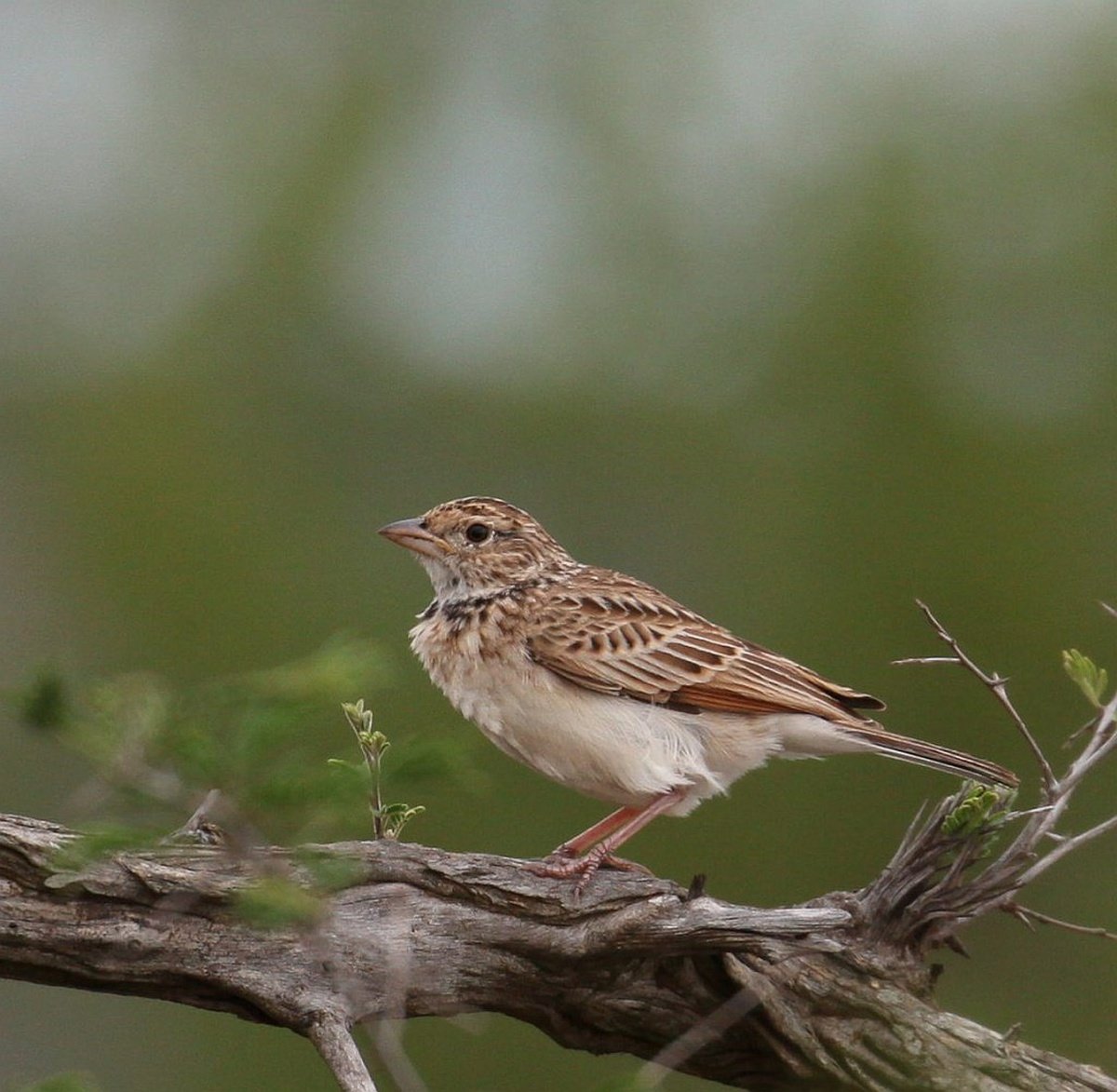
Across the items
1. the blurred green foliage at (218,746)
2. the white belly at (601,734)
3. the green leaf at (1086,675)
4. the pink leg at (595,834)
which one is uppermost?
the blurred green foliage at (218,746)

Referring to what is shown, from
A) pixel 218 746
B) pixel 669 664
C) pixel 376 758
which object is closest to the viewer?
pixel 218 746

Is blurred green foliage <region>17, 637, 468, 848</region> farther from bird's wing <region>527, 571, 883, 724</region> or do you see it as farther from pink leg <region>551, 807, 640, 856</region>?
bird's wing <region>527, 571, 883, 724</region>

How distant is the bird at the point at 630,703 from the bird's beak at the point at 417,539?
1.10 feet

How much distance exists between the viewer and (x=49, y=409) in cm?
1565

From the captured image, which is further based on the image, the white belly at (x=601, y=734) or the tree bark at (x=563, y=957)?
the white belly at (x=601, y=734)

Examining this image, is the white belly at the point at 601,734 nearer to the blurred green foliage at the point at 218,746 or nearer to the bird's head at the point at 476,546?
the bird's head at the point at 476,546

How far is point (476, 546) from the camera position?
692cm

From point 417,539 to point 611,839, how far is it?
1704mm

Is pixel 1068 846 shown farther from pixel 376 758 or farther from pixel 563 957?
pixel 376 758

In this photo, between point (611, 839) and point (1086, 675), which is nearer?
point (1086, 675)

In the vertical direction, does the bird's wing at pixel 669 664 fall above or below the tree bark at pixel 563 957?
above

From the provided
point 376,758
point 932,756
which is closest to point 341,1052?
point 376,758

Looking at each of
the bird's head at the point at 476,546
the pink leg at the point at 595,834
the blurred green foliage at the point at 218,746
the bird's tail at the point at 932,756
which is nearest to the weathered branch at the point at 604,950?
the bird's tail at the point at 932,756

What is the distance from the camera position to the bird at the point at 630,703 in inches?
234
